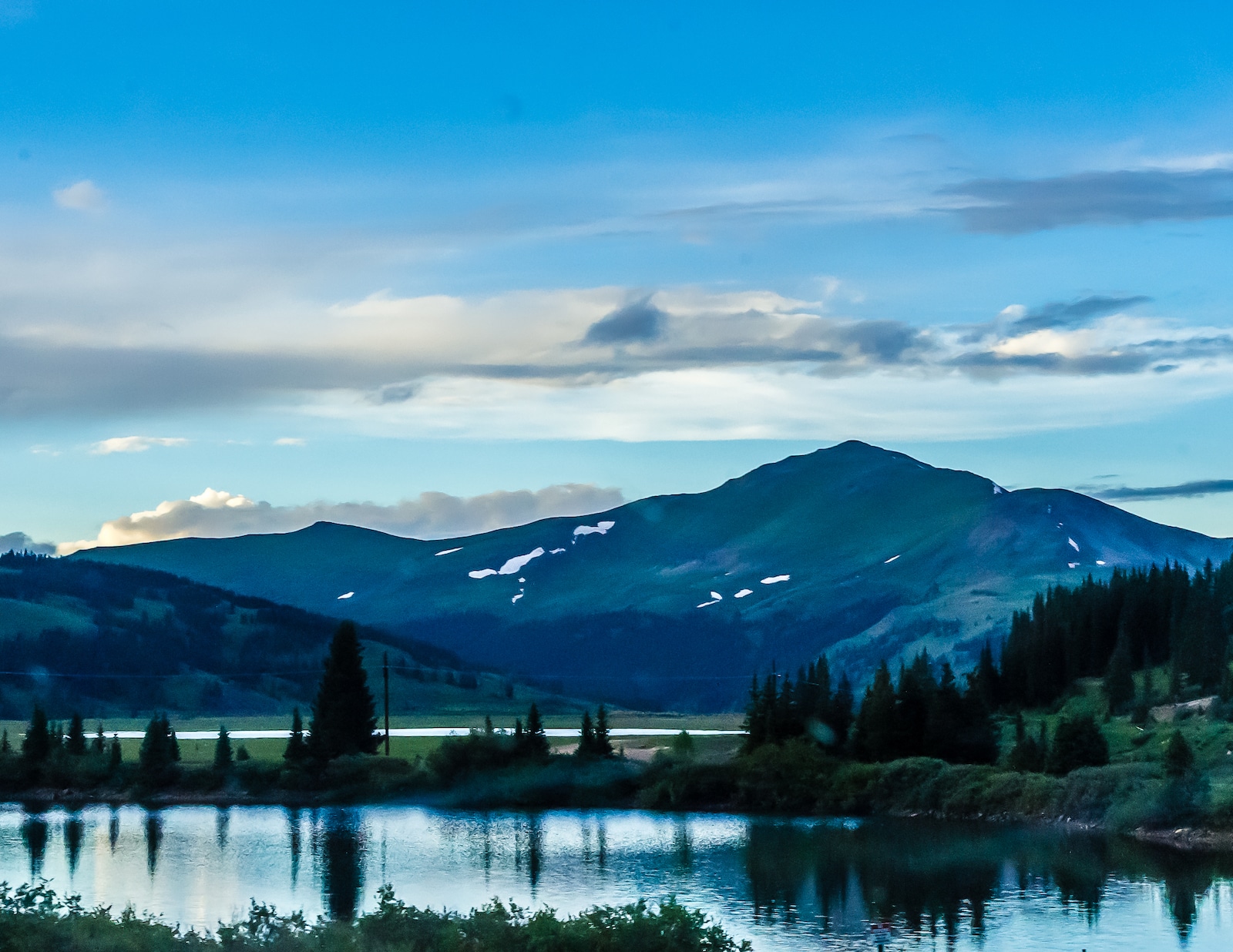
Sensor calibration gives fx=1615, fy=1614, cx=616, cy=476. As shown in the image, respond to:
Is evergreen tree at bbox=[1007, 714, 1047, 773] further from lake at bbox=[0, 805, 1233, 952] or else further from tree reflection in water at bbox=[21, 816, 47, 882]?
tree reflection in water at bbox=[21, 816, 47, 882]

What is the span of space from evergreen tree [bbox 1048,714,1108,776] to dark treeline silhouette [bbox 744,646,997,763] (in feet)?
35.4

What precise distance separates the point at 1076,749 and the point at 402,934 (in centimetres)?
6865

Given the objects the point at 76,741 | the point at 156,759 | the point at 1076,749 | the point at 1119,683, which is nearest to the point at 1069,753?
the point at 1076,749

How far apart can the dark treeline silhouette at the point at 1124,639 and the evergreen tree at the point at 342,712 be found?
196ft

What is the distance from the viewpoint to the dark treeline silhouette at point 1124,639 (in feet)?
444

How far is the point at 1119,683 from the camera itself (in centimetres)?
13412

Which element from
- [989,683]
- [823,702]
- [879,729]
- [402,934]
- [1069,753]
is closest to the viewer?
[402,934]

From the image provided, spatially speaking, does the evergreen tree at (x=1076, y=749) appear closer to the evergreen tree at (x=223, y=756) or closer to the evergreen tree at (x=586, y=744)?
the evergreen tree at (x=586, y=744)

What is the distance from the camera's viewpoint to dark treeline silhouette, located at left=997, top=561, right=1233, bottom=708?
13525 cm

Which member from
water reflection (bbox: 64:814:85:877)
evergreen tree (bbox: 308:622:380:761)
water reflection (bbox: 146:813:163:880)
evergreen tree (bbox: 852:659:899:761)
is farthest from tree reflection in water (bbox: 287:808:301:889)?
evergreen tree (bbox: 852:659:899:761)

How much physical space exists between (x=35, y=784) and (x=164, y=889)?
62487mm

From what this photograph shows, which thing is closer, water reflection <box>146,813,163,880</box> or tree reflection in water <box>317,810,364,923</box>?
tree reflection in water <box>317,810,364,923</box>

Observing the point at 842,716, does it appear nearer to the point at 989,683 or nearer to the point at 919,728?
the point at 919,728

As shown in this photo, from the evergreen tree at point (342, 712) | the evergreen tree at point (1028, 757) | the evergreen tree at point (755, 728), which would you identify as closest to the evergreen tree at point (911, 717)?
the evergreen tree at point (1028, 757)
